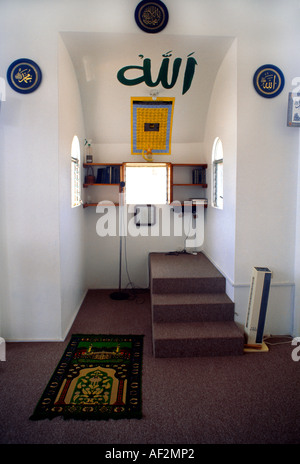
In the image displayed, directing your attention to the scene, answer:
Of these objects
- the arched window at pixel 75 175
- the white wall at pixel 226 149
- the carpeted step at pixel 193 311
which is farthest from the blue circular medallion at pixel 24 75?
the carpeted step at pixel 193 311

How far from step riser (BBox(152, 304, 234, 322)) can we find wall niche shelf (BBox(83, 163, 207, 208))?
2046mm

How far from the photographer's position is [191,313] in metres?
4.04

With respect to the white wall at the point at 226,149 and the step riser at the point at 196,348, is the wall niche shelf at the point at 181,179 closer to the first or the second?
the white wall at the point at 226,149

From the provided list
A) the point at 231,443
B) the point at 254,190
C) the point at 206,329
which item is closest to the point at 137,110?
the point at 254,190

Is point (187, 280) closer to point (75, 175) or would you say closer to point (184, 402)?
point (184, 402)

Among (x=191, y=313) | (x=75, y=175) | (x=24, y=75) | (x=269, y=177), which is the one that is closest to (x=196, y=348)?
(x=191, y=313)

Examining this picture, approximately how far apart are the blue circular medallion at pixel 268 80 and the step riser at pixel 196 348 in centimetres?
271

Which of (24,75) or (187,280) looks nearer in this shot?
(24,75)

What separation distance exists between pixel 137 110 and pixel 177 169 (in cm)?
116

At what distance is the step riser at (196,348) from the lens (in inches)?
142

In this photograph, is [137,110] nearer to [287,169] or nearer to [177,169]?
[177,169]

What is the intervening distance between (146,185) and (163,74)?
1779 millimetres

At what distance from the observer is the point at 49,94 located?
Answer: 12.0 ft

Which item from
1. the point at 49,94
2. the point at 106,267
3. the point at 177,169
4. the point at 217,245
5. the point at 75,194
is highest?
the point at 49,94
